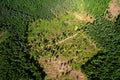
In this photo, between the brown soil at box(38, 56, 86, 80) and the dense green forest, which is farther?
the brown soil at box(38, 56, 86, 80)

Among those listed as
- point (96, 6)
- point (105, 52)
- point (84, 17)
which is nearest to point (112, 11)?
→ point (96, 6)

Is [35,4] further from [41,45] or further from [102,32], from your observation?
Answer: [102,32]

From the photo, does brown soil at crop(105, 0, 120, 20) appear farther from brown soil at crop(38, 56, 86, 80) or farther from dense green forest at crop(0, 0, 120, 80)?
brown soil at crop(38, 56, 86, 80)

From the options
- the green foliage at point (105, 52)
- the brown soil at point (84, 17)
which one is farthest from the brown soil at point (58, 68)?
the brown soil at point (84, 17)

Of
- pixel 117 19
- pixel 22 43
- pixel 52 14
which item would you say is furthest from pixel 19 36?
pixel 117 19

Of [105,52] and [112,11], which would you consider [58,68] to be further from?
[112,11]

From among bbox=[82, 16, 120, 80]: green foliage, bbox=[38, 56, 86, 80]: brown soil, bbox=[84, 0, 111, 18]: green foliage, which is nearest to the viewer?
bbox=[82, 16, 120, 80]: green foliage

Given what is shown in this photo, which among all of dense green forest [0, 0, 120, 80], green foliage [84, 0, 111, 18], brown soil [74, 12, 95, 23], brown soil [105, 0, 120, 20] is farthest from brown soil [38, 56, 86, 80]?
brown soil [105, 0, 120, 20]
